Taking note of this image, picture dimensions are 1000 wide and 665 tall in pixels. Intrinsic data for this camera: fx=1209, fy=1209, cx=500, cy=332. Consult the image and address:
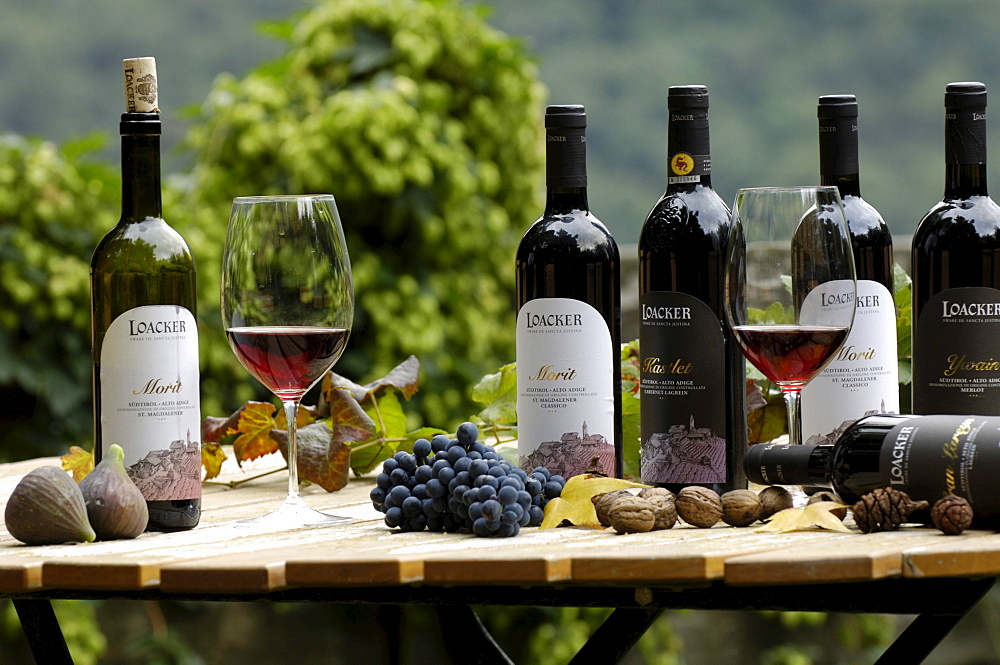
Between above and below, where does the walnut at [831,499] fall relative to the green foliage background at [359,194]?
below

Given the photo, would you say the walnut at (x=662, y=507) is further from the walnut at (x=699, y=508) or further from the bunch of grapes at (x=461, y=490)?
the bunch of grapes at (x=461, y=490)

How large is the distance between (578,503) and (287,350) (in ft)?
1.34

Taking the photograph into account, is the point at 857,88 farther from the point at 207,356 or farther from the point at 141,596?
the point at 141,596

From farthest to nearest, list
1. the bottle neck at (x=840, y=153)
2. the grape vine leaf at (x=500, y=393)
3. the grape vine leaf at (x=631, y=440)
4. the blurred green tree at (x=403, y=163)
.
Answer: the blurred green tree at (x=403, y=163)
the grape vine leaf at (x=500, y=393)
the grape vine leaf at (x=631, y=440)
the bottle neck at (x=840, y=153)

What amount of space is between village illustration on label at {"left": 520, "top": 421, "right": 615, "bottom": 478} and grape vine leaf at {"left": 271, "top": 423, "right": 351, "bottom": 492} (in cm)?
40

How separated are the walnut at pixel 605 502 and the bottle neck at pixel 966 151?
63 centimetres

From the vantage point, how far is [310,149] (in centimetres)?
343

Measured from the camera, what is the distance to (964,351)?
5.10 ft

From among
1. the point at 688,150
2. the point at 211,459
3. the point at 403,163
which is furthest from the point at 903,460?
the point at 403,163

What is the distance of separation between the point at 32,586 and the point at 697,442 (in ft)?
2.59

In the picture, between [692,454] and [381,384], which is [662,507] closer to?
[692,454]

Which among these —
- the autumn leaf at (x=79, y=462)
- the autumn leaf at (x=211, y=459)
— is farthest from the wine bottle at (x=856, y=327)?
the autumn leaf at (x=79, y=462)

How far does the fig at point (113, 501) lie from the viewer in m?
1.37

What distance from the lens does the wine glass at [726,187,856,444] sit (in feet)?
4.68
